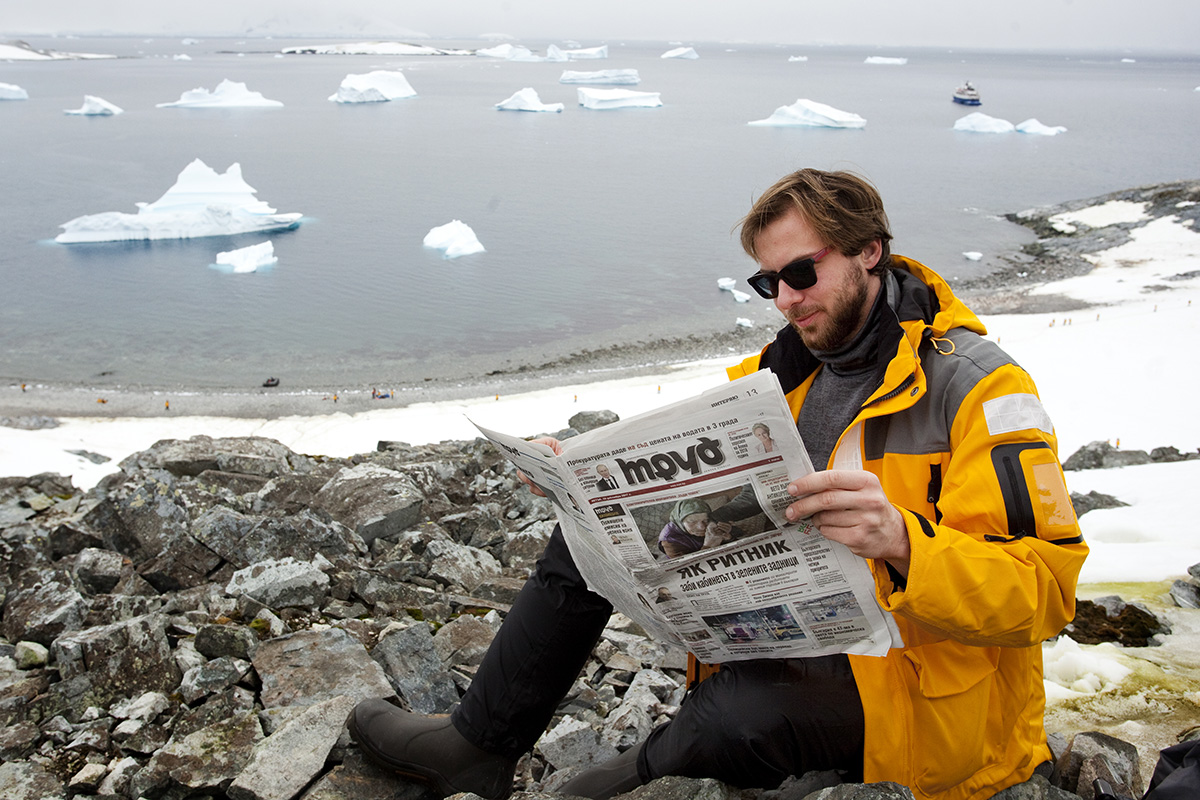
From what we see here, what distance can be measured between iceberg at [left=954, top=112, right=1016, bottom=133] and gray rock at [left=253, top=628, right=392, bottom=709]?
243 ft

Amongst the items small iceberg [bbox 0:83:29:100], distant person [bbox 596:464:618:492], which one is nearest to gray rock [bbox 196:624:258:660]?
distant person [bbox 596:464:618:492]

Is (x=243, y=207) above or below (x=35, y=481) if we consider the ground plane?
below

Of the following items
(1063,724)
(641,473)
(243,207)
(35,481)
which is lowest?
(243,207)

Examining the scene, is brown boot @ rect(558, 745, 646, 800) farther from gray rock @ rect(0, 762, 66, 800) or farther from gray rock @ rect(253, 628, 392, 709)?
gray rock @ rect(0, 762, 66, 800)

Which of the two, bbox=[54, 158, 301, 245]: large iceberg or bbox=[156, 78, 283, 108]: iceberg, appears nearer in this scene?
bbox=[54, 158, 301, 245]: large iceberg

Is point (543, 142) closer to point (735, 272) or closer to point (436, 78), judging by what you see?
point (735, 272)

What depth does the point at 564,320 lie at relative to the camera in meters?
22.2

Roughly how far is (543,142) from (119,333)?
134 feet

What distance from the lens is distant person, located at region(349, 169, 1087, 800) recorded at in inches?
62.3

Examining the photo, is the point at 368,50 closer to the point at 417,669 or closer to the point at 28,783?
the point at 417,669

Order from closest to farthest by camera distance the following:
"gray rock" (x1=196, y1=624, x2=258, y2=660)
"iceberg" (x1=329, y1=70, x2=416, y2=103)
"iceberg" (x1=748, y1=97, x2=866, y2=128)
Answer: "gray rock" (x1=196, y1=624, x2=258, y2=660) < "iceberg" (x1=748, y1=97, x2=866, y2=128) < "iceberg" (x1=329, y1=70, x2=416, y2=103)

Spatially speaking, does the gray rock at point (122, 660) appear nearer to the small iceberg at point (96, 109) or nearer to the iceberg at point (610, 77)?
the small iceberg at point (96, 109)

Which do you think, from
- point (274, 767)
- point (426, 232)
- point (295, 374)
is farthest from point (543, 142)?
point (274, 767)

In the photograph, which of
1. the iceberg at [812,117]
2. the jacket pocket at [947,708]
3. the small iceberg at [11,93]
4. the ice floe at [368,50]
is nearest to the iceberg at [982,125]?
the iceberg at [812,117]
